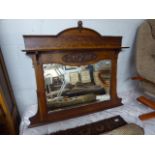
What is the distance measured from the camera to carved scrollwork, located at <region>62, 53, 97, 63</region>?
38.1 inches

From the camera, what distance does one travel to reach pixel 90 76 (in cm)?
109

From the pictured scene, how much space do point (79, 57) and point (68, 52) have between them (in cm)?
9

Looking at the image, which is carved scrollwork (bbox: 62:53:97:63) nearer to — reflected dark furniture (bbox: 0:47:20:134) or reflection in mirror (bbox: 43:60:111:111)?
reflection in mirror (bbox: 43:60:111:111)

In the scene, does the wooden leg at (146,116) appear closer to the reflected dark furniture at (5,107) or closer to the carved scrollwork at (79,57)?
the carved scrollwork at (79,57)

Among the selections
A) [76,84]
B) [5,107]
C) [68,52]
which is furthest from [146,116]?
[5,107]

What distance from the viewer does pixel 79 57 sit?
3.28 feet

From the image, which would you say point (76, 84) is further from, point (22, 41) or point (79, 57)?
point (22, 41)

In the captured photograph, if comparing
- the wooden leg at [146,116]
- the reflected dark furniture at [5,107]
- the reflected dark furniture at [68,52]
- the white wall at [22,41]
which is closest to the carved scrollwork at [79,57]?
the reflected dark furniture at [68,52]

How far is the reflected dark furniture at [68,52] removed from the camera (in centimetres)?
89

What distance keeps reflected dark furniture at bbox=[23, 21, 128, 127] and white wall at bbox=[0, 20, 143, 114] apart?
0.11 m
